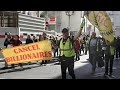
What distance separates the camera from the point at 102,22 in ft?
29.5

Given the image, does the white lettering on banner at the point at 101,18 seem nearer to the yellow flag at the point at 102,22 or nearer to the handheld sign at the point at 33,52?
the yellow flag at the point at 102,22

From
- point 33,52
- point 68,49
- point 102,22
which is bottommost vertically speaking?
point 33,52

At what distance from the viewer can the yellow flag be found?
28.2 ft

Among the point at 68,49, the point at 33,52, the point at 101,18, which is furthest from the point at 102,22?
the point at 33,52

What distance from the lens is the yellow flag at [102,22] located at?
338 inches

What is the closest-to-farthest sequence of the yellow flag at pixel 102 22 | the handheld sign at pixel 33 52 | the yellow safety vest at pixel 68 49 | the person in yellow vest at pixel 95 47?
the yellow flag at pixel 102 22 < the yellow safety vest at pixel 68 49 < the handheld sign at pixel 33 52 < the person in yellow vest at pixel 95 47

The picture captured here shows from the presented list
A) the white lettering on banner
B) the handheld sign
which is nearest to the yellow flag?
the white lettering on banner

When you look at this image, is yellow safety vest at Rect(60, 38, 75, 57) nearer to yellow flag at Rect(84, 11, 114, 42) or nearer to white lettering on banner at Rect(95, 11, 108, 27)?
yellow flag at Rect(84, 11, 114, 42)

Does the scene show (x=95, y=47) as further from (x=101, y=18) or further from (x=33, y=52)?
Answer: (x=101, y=18)

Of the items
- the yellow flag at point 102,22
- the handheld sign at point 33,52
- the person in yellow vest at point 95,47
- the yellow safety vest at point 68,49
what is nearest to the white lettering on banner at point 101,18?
the yellow flag at point 102,22
